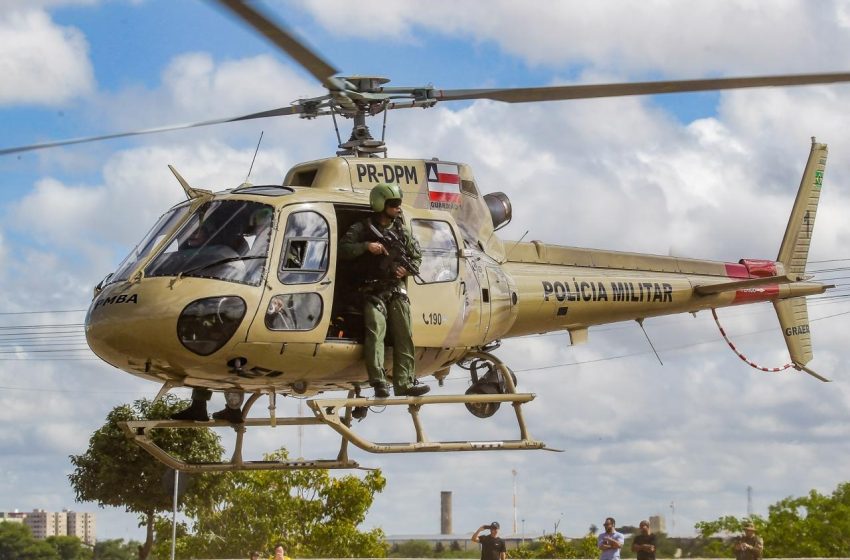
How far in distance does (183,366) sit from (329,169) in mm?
3053

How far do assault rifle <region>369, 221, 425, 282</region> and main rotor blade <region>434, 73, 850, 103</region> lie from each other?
7.31 feet

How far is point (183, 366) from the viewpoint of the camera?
45.7 feet

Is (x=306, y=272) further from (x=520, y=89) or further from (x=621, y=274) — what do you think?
(x=621, y=274)

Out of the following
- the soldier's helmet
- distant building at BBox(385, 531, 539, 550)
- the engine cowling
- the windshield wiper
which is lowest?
distant building at BBox(385, 531, 539, 550)

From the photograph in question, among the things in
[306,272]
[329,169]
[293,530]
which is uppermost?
[329,169]

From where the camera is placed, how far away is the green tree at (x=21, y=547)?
5512 centimetres

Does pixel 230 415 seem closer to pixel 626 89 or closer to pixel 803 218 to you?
pixel 626 89

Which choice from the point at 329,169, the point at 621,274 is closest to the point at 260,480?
the point at 621,274

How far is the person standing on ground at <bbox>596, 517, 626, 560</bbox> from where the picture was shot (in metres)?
17.7

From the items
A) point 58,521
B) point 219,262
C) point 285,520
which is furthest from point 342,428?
point 58,521

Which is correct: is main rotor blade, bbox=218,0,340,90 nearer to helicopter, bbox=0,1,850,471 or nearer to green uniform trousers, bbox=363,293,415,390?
helicopter, bbox=0,1,850,471

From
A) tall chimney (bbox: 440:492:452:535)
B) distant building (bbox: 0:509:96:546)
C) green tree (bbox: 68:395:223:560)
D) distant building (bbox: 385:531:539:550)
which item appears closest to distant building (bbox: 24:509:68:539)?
distant building (bbox: 0:509:96:546)

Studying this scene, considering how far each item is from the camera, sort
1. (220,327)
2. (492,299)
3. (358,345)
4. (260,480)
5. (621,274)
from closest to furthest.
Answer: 1. (220,327)
2. (358,345)
3. (492,299)
4. (621,274)
5. (260,480)

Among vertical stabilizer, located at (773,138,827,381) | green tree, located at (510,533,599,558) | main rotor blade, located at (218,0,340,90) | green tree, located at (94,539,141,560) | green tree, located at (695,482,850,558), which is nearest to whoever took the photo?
main rotor blade, located at (218,0,340,90)
